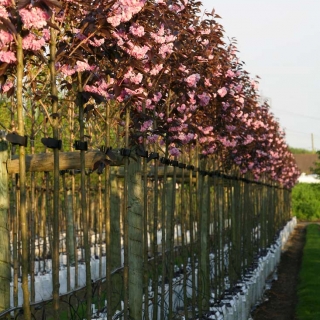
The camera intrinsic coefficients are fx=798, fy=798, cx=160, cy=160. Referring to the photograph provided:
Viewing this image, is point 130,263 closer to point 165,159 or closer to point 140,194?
point 140,194

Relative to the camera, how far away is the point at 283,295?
19703mm

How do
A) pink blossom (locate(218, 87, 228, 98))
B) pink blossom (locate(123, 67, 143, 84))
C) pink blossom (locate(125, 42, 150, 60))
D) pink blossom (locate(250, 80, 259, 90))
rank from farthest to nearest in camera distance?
pink blossom (locate(250, 80, 259, 90)) → pink blossom (locate(218, 87, 228, 98)) → pink blossom (locate(123, 67, 143, 84)) → pink blossom (locate(125, 42, 150, 60))

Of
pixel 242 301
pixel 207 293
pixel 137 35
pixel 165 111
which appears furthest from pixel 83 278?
pixel 137 35

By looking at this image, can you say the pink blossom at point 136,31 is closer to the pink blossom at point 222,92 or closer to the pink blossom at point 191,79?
the pink blossom at point 191,79

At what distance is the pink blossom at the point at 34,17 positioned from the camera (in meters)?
4.59

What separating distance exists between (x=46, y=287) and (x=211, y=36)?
19.2 ft

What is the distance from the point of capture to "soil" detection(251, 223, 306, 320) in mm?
16484

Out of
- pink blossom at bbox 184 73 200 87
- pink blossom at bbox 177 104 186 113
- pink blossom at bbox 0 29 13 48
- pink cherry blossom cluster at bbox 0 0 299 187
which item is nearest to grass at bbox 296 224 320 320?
pink cherry blossom cluster at bbox 0 0 299 187

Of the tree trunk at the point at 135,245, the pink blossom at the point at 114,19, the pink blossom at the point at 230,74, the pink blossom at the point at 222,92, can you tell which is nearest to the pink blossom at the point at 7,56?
the pink blossom at the point at 114,19

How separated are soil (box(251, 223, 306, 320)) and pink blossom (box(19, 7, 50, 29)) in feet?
39.7

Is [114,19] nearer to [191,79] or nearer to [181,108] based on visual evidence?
[191,79]

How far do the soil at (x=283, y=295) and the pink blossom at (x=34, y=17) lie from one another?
39.7ft

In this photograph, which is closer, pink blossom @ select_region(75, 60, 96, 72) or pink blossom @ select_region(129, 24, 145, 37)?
pink blossom @ select_region(75, 60, 96, 72)

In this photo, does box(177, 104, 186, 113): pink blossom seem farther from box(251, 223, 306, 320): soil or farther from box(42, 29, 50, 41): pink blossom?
box(251, 223, 306, 320): soil
